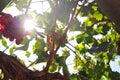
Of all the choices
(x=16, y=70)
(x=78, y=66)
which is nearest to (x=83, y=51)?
(x=78, y=66)

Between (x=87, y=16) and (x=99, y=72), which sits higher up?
(x=87, y=16)

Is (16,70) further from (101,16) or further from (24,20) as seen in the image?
(101,16)

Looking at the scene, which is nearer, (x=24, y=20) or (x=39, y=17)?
(x=24, y=20)

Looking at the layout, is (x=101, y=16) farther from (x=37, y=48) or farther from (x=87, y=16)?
(x=37, y=48)

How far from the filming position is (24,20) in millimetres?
1454

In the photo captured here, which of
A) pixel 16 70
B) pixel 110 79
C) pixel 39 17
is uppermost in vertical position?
pixel 16 70

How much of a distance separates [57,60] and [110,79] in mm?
552

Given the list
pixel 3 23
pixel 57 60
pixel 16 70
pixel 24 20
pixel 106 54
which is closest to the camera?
pixel 16 70

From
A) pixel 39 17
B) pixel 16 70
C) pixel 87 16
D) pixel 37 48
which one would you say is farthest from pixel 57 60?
pixel 16 70

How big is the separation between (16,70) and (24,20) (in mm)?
319

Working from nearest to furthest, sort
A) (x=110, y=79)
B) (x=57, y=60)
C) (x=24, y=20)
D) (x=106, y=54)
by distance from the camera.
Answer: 1. (x=24, y=20)
2. (x=57, y=60)
3. (x=110, y=79)
4. (x=106, y=54)

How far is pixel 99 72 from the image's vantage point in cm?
225

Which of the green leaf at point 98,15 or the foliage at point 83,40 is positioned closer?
the foliage at point 83,40

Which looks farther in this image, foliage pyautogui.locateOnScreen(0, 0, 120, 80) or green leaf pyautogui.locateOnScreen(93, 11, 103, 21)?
green leaf pyautogui.locateOnScreen(93, 11, 103, 21)
